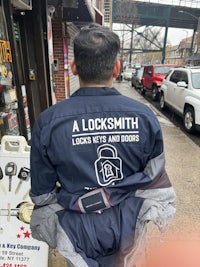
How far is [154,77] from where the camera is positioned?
39.9 ft

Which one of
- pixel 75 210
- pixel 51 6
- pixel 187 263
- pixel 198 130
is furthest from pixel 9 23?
pixel 198 130

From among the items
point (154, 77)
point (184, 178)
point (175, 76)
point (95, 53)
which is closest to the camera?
point (95, 53)

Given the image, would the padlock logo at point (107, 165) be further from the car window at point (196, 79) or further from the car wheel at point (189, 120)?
the car window at point (196, 79)

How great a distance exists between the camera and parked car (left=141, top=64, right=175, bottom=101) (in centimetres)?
1190

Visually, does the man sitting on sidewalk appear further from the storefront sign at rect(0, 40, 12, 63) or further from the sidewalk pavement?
the storefront sign at rect(0, 40, 12, 63)

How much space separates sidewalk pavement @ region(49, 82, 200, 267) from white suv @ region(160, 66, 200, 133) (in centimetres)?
43

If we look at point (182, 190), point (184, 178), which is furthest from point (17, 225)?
point (184, 178)

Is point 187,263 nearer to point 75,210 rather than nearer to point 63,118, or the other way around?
point 75,210

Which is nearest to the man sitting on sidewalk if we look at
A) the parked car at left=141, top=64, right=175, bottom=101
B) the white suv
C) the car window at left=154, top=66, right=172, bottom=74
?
the white suv

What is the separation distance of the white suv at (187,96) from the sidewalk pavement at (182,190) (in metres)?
0.43

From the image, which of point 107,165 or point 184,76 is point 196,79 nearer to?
point 184,76

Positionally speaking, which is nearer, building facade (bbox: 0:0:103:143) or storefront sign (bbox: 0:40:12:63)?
storefront sign (bbox: 0:40:12:63)

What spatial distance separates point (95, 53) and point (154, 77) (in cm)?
1150

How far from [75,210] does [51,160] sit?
290mm
